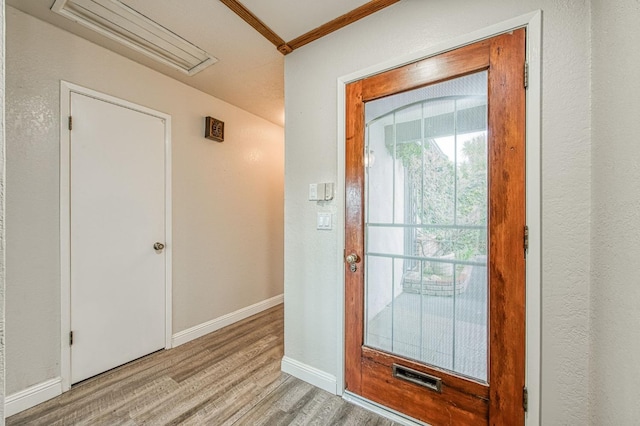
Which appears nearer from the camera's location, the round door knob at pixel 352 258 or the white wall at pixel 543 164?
the white wall at pixel 543 164

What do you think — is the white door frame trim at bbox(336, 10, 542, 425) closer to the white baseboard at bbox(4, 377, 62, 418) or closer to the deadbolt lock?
the deadbolt lock

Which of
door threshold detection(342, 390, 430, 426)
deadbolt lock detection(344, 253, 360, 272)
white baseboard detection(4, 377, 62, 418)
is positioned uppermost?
deadbolt lock detection(344, 253, 360, 272)

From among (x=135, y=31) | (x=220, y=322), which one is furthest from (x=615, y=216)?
(x=220, y=322)

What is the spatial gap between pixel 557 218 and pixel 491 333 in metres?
0.62

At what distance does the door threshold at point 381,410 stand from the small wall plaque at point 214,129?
8.26 ft

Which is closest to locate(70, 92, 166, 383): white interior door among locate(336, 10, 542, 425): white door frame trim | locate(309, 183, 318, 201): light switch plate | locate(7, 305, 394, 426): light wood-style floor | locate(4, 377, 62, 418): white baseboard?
locate(4, 377, 62, 418): white baseboard

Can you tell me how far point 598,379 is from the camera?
1.02 m

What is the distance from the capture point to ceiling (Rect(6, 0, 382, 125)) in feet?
5.28

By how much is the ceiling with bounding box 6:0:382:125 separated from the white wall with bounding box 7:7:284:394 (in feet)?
0.35

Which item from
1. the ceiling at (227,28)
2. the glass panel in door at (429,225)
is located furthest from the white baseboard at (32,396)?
the ceiling at (227,28)

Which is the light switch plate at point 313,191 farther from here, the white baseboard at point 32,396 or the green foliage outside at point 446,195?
the white baseboard at point 32,396

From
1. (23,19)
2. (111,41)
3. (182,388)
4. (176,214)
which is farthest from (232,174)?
(182,388)

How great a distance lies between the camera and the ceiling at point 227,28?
5.28 feet

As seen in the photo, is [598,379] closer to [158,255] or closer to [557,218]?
[557,218]
